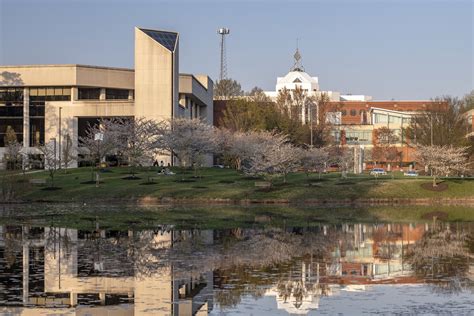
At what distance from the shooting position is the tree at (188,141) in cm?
8644

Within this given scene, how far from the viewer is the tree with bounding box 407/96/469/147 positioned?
96.3 meters

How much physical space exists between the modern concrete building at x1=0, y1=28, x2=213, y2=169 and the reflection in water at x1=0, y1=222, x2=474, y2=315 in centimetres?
6909

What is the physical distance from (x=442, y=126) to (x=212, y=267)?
254ft

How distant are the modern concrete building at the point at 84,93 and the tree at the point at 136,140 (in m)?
15.6

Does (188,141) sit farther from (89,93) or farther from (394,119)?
(394,119)

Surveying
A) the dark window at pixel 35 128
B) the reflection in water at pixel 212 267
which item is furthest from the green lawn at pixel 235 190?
the dark window at pixel 35 128

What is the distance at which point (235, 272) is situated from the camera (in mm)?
25578

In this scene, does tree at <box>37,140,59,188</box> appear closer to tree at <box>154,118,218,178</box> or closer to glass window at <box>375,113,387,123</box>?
tree at <box>154,118,218,178</box>

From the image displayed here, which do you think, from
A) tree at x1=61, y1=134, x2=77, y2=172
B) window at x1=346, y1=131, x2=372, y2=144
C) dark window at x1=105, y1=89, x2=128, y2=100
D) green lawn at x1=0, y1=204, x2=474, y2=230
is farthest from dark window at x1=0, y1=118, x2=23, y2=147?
window at x1=346, y1=131, x2=372, y2=144

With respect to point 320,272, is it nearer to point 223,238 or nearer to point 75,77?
point 223,238

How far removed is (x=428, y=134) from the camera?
102875mm

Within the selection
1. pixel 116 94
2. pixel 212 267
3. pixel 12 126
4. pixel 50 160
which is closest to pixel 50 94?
pixel 12 126

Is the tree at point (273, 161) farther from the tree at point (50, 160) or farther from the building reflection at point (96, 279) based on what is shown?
the building reflection at point (96, 279)

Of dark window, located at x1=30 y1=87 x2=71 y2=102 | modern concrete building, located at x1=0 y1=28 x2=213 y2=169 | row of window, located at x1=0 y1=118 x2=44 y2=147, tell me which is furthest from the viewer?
row of window, located at x1=0 y1=118 x2=44 y2=147
